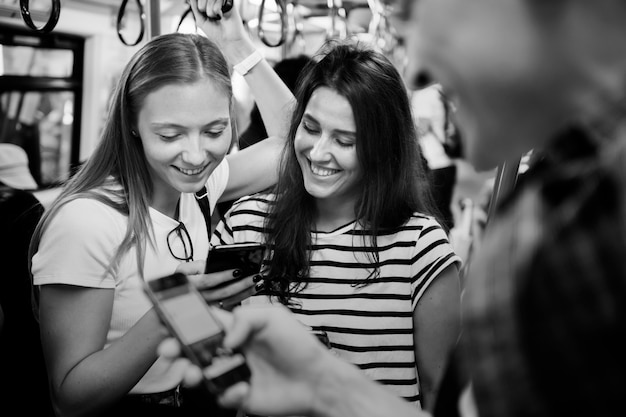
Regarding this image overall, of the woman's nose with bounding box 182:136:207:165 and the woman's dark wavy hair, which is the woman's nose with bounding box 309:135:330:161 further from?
the woman's nose with bounding box 182:136:207:165

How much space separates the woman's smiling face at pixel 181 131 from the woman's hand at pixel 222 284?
0.88 ft

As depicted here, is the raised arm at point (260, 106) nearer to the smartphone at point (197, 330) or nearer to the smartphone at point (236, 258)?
the smartphone at point (236, 258)

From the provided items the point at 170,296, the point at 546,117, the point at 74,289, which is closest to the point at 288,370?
the point at 170,296

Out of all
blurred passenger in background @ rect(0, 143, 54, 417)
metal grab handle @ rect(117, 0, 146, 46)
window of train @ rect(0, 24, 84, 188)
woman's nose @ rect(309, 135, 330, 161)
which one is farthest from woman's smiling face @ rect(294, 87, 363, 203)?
window of train @ rect(0, 24, 84, 188)

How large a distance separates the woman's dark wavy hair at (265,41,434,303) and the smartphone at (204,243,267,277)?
0.28 m

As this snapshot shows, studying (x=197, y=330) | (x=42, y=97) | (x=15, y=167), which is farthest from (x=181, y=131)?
(x=42, y=97)

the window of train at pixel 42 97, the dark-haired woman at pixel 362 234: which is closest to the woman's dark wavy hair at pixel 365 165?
the dark-haired woman at pixel 362 234

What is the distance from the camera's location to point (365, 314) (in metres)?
1.57

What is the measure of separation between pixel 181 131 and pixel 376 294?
67cm

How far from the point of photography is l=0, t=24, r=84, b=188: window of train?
13.7ft

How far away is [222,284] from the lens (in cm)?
131

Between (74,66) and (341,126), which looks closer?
(341,126)

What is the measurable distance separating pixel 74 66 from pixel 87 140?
61cm

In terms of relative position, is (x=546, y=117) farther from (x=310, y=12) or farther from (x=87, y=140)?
(x=87, y=140)
